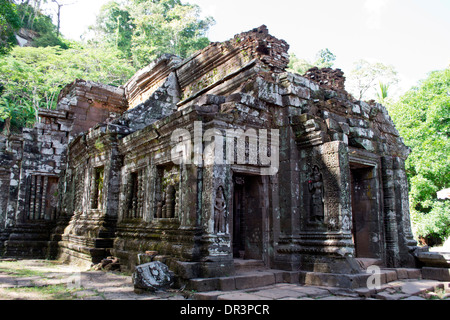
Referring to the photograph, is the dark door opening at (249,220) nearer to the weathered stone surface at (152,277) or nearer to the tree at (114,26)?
the weathered stone surface at (152,277)

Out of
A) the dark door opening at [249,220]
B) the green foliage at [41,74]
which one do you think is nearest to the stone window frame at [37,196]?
the dark door opening at [249,220]

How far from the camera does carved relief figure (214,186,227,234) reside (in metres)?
5.47

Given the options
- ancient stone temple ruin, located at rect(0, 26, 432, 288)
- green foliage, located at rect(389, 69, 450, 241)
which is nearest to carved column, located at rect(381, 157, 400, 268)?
ancient stone temple ruin, located at rect(0, 26, 432, 288)

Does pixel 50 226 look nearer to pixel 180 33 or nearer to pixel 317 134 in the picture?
pixel 317 134

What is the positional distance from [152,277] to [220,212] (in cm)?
135

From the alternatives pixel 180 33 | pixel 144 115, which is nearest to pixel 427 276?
pixel 144 115

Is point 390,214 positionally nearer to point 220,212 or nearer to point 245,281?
point 245,281

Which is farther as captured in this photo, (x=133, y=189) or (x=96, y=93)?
(x=96, y=93)

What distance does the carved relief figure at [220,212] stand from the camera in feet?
17.9

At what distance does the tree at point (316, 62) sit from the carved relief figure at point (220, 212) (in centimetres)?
2937

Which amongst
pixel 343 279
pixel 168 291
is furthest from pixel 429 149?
pixel 168 291

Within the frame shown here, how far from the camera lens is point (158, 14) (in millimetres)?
29422

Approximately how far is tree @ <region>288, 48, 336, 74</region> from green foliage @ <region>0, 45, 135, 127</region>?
1539 cm
